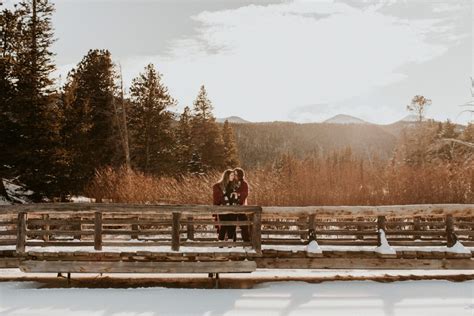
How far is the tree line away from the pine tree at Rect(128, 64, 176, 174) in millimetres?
65

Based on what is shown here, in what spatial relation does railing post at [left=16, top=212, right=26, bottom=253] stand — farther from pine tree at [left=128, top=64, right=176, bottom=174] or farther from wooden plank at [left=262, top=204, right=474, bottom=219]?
pine tree at [left=128, top=64, right=176, bottom=174]

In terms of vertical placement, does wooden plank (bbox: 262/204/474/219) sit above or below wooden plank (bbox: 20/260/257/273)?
above

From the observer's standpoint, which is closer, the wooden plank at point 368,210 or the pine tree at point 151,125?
the wooden plank at point 368,210

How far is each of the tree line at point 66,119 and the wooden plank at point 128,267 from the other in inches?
442

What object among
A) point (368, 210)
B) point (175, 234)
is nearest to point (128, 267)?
point (175, 234)

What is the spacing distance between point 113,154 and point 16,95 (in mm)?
9740

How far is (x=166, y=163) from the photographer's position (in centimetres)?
2981

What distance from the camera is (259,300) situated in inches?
304

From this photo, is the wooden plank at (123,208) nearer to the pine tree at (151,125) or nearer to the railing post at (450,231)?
the railing post at (450,231)

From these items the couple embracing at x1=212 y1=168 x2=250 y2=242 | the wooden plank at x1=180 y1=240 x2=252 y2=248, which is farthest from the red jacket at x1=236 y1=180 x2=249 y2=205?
the wooden plank at x1=180 y1=240 x2=252 y2=248

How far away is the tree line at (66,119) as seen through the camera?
18875mm

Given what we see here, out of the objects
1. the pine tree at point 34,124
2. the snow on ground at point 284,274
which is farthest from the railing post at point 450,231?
the pine tree at point 34,124

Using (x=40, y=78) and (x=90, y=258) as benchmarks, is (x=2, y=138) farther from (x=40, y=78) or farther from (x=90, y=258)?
(x=90, y=258)

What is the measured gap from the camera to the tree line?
18.9 m
